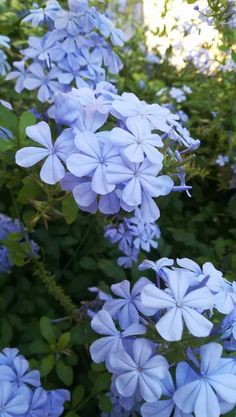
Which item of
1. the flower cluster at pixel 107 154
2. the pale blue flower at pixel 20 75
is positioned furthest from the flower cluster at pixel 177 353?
the pale blue flower at pixel 20 75

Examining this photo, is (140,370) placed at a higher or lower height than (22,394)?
higher

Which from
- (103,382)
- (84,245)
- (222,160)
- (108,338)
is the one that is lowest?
(84,245)

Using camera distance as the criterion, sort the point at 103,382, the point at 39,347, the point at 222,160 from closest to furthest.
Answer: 1. the point at 103,382
2. the point at 39,347
3. the point at 222,160

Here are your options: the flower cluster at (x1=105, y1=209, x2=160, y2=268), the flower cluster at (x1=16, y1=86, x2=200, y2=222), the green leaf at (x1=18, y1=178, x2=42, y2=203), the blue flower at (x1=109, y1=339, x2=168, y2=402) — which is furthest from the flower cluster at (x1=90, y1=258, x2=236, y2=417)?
the flower cluster at (x1=105, y1=209, x2=160, y2=268)

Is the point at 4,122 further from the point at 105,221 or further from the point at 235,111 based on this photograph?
the point at 235,111

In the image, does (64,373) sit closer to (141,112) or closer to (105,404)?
(105,404)

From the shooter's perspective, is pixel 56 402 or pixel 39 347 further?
pixel 39 347

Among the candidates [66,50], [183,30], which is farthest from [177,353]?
[183,30]
